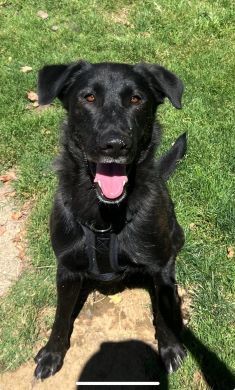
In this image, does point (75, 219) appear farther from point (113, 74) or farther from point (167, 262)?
point (113, 74)

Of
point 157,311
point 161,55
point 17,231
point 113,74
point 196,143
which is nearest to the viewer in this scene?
point 113,74

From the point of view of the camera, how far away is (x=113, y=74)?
3027 millimetres

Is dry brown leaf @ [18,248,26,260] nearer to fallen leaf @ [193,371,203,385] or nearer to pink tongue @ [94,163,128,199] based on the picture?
pink tongue @ [94,163,128,199]

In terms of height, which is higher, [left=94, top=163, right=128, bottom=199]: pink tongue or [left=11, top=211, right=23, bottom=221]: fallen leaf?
[left=94, top=163, right=128, bottom=199]: pink tongue

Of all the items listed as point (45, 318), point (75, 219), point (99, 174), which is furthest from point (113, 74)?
point (45, 318)

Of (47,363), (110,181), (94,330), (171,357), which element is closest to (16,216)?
(94,330)

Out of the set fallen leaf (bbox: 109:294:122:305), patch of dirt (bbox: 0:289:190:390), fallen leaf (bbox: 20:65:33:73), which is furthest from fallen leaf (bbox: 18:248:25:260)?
fallen leaf (bbox: 20:65:33:73)

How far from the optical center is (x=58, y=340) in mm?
3316

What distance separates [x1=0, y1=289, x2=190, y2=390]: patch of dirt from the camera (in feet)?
10.7

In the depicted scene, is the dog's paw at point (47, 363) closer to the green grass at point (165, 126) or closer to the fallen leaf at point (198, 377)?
the green grass at point (165, 126)

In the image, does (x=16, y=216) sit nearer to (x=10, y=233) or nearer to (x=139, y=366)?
(x=10, y=233)

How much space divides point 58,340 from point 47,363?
17 cm

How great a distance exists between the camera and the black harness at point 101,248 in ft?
9.85

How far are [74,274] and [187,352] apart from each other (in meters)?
1.02
